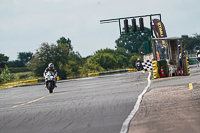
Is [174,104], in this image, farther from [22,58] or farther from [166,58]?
[22,58]

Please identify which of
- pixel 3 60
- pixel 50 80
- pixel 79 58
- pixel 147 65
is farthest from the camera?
pixel 79 58

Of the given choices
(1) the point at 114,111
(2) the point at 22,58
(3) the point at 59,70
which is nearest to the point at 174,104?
(1) the point at 114,111

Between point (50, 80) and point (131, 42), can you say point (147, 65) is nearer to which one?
point (50, 80)

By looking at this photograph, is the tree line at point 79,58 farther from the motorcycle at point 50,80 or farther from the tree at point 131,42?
the motorcycle at point 50,80

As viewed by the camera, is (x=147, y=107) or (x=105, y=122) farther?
(x=147, y=107)

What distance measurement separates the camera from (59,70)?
66000mm

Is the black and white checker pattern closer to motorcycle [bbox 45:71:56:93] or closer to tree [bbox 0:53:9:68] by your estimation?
motorcycle [bbox 45:71:56:93]

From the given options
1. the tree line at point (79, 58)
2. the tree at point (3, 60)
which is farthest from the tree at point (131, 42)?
the tree at point (3, 60)

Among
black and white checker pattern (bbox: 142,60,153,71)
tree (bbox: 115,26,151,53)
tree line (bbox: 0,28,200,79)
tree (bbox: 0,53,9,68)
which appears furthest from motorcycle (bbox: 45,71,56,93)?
tree (bbox: 115,26,151,53)

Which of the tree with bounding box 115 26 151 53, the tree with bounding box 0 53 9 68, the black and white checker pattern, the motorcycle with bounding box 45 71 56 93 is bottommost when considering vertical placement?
the motorcycle with bounding box 45 71 56 93

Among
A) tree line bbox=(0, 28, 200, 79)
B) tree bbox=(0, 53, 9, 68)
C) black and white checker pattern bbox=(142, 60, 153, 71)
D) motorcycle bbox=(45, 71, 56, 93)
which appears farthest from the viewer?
tree bbox=(0, 53, 9, 68)

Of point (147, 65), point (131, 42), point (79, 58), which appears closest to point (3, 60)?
point (79, 58)

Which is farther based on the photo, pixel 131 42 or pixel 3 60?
pixel 131 42

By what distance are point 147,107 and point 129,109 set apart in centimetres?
44
